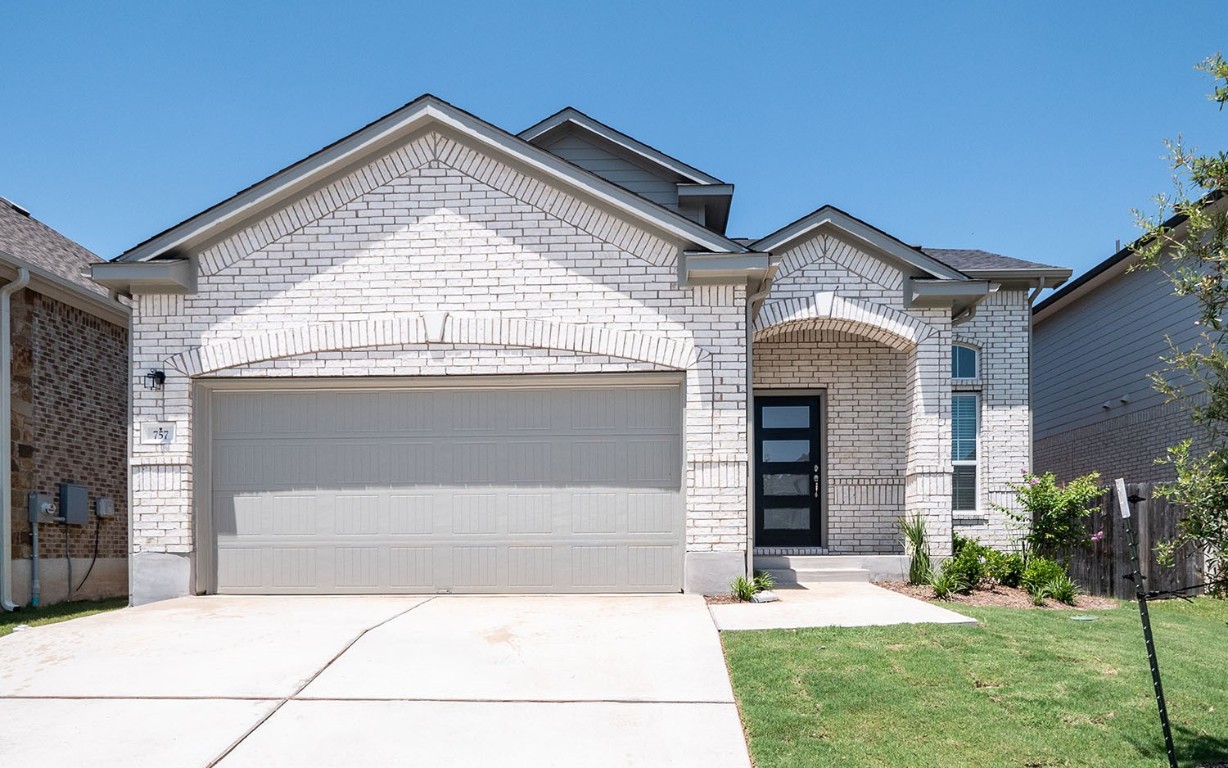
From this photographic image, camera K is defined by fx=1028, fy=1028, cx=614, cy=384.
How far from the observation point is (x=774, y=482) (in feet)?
47.8

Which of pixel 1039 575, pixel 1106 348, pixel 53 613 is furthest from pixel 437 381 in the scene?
pixel 1106 348

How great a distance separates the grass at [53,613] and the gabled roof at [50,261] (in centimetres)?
392

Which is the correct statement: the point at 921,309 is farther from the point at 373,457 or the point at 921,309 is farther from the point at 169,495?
the point at 169,495

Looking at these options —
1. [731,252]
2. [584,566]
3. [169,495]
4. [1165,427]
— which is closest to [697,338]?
[731,252]

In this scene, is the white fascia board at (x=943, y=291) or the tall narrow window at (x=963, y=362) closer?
the white fascia board at (x=943, y=291)

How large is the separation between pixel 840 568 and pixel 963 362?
4312 millimetres

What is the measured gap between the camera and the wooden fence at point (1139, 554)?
1227 centimetres

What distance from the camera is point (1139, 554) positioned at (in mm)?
12594

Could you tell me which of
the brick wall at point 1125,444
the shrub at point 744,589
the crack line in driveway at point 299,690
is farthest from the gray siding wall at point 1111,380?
the crack line in driveway at point 299,690

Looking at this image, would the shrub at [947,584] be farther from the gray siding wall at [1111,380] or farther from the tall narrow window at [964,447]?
the gray siding wall at [1111,380]

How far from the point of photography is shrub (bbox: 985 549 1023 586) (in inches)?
461

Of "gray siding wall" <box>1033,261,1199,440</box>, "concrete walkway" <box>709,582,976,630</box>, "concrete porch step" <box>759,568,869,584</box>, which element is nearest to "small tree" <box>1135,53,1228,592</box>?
"concrete walkway" <box>709,582,976,630</box>

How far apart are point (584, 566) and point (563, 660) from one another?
10.7ft

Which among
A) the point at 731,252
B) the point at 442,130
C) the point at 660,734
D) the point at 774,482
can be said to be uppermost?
the point at 442,130
